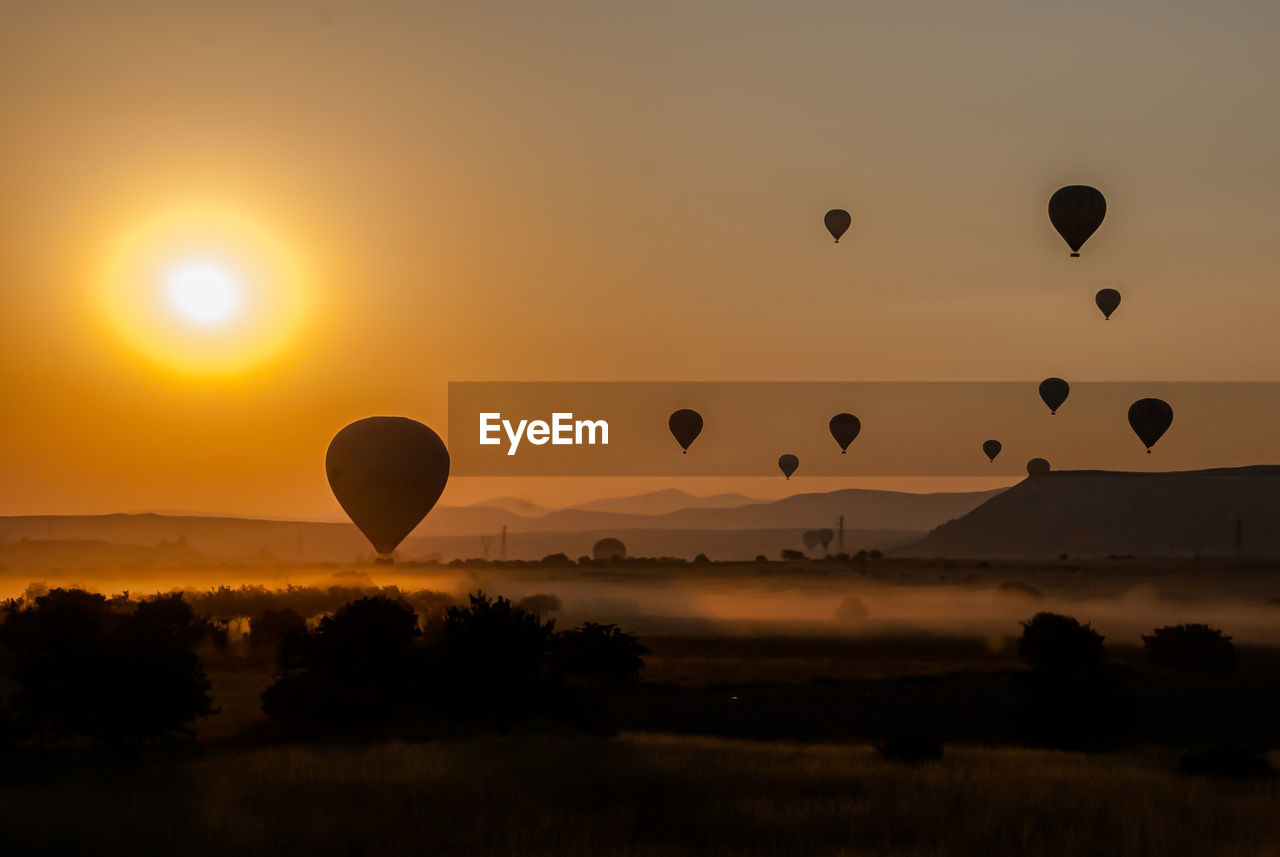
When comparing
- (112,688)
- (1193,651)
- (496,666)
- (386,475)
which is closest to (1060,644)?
(1193,651)

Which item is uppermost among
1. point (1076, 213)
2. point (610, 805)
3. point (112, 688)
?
point (1076, 213)

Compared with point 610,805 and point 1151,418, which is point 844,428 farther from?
point 610,805

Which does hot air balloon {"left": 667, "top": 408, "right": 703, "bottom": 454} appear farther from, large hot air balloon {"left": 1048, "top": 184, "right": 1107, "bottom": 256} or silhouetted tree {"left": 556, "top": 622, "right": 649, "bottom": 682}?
silhouetted tree {"left": 556, "top": 622, "right": 649, "bottom": 682}

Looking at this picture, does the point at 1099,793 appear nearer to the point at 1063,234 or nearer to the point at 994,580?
the point at 1063,234

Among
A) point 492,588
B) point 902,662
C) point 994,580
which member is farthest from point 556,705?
point 994,580

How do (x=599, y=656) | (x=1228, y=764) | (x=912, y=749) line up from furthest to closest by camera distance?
(x=599, y=656) → (x=912, y=749) → (x=1228, y=764)

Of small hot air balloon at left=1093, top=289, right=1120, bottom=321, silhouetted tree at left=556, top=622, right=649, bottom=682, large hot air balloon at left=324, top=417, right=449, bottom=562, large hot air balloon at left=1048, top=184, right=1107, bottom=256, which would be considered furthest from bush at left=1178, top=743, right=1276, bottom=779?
large hot air balloon at left=324, top=417, right=449, bottom=562
